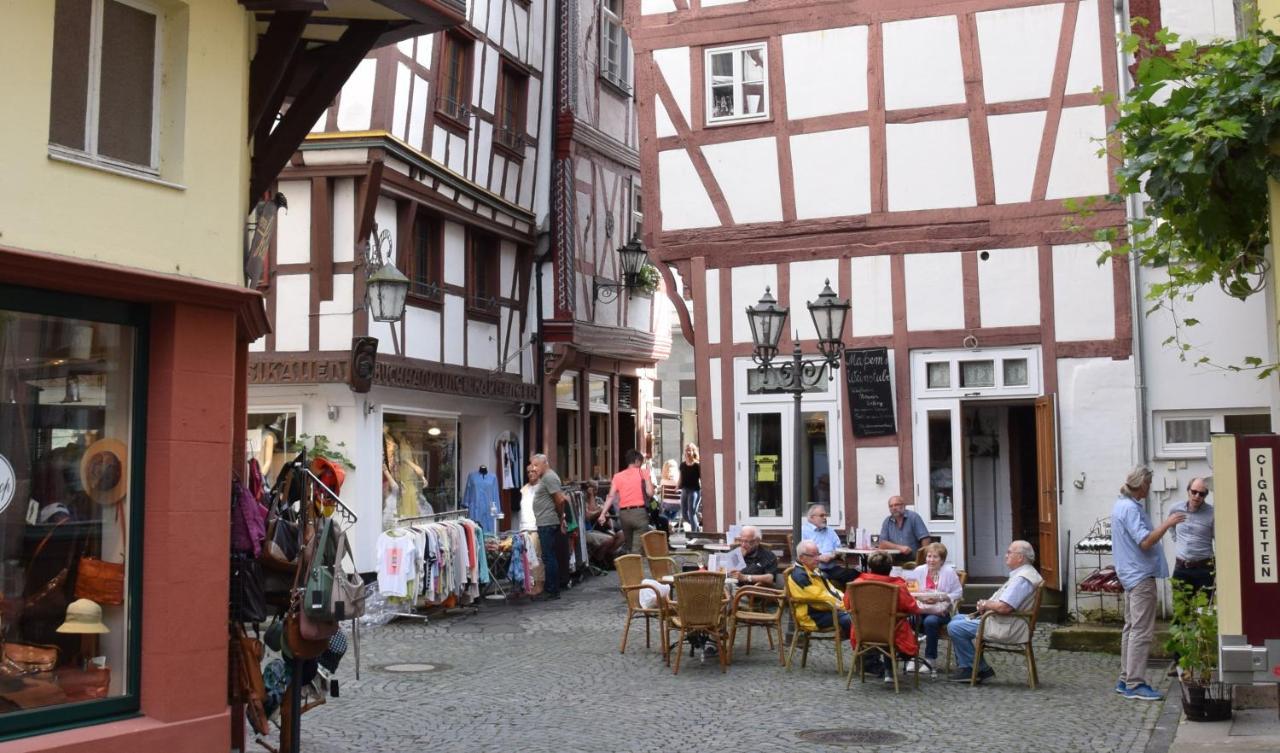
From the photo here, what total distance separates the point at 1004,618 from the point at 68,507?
7.72 meters

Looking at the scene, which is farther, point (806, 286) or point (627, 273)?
point (627, 273)

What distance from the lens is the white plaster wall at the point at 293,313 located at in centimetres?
1780

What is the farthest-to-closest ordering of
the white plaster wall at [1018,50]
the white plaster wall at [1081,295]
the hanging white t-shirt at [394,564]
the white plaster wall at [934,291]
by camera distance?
the white plaster wall at [934,291]
the white plaster wall at [1018,50]
the white plaster wall at [1081,295]
the hanging white t-shirt at [394,564]

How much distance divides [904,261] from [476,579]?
21.8 feet

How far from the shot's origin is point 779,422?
58.9 ft

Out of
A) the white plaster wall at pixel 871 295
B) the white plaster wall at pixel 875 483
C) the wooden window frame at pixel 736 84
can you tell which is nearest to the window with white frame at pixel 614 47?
the wooden window frame at pixel 736 84

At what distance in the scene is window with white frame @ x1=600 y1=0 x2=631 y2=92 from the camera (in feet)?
85.1

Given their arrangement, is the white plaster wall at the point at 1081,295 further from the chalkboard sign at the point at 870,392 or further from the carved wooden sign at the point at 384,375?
the carved wooden sign at the point at 384,375

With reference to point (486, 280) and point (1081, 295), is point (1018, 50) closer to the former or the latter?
point (1081, 295)

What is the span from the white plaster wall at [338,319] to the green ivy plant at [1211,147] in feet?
35.4

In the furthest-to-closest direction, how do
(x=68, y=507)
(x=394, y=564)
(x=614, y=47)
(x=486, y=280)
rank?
(x=614, y=47)
(x=486, y=280)
(x=394, y=564)
(x=68, y=507)

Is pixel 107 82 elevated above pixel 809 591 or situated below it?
above

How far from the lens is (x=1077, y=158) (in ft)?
A: 54.8

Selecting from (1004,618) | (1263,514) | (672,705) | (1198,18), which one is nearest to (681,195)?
(1198,18)
